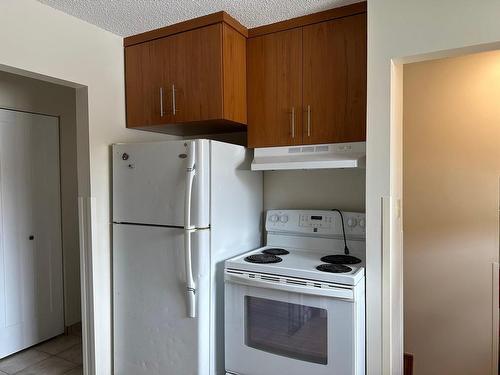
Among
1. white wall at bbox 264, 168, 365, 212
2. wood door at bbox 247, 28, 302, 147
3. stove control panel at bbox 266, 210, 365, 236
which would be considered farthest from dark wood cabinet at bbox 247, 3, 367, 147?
stove control panel at bbox 266, 210, 365, 236

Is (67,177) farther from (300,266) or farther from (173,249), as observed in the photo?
(300,266)

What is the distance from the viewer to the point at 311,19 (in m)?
2.12

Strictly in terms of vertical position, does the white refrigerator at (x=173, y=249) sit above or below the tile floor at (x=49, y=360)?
→ above

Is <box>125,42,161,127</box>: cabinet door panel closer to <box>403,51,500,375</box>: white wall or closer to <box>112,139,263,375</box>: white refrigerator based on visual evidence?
<box>112,139,263,375</box>: white refrigerator

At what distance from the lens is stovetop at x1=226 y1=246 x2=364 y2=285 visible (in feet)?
5.96

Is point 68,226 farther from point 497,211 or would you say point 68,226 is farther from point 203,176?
point 497,211

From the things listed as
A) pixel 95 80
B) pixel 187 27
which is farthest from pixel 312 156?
pixel 95 80

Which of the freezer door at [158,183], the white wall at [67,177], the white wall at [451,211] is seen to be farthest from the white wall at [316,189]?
the white wall at [67,177]

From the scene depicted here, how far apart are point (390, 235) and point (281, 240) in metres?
0.88

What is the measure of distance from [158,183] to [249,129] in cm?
66

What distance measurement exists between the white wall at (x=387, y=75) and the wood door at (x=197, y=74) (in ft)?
2.78

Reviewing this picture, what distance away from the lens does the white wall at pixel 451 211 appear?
8.20ft

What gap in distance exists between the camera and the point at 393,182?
1.88m

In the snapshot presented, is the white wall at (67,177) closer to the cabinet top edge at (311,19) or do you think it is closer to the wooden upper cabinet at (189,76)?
the wooden upper cabinet at (189,76)
